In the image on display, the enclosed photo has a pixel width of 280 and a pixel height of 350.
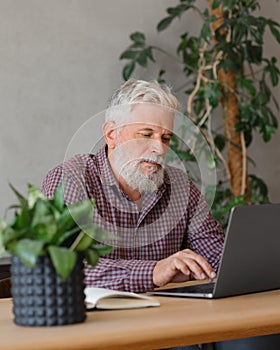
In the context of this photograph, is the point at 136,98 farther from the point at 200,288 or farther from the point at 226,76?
the point at 226,76

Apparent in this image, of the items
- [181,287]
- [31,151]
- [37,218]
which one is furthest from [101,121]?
[31,151]

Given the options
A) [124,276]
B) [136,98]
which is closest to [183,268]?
[124,276]

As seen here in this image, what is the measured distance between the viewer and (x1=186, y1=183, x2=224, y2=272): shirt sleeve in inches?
108

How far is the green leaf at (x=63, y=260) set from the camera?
1464 mm

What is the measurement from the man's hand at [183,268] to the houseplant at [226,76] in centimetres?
196

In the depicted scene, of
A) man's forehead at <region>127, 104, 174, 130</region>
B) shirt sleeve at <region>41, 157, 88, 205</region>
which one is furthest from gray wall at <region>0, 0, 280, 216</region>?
man's forehead at <region>127, 104, 174, 130</region>

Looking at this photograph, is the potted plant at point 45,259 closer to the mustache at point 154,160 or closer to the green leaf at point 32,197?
the green leaf at point 32,197

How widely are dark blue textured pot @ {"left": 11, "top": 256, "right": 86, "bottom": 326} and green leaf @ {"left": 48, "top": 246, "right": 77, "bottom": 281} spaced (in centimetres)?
5

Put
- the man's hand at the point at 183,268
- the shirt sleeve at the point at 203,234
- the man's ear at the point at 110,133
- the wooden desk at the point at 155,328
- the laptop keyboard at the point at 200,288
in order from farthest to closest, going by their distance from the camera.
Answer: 1. the shirt sleeve at the point at 203,234
2. the man's ear at the point at 110,133
3. the man's hand at the point at 183,268
4. the laptop keyboard at the point at 200,288
5. the wooden desk at the point at 155,328

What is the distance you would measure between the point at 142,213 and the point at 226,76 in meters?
1.93

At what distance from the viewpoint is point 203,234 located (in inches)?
109

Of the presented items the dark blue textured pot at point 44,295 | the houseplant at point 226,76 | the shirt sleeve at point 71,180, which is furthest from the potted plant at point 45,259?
the houseplant at point 226,76

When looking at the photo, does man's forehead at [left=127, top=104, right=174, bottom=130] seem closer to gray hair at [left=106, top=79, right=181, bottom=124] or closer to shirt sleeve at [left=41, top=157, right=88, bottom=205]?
gray hair at [left=106, top=79, right=181, bottom=124]

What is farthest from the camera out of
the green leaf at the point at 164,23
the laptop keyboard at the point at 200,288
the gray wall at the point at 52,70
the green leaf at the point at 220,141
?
the green leaf at the point at 220,141
